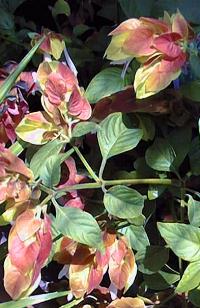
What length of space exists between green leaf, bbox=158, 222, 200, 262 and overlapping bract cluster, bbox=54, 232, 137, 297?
100 millimetres

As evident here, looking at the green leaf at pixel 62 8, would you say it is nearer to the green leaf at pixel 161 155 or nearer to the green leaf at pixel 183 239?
the green leaf at pixel 161 155

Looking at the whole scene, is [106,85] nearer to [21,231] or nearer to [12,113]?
[12,113]

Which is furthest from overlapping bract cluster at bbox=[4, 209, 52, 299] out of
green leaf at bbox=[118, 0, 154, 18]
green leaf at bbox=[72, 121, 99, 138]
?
green leaf at bbox=[118, 0, 154, 18]

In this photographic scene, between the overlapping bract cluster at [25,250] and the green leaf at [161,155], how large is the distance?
20cm

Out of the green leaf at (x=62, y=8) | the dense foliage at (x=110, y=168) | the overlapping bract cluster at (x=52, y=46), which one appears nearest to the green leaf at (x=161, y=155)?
the dense foliage at (x=110, y=168)

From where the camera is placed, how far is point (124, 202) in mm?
957

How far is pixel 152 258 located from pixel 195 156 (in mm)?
162

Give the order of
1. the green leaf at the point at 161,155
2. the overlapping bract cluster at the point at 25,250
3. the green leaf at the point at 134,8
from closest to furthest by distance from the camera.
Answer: the overlapping bract cluster at the point at 25,250
the green leaf at the point at 161,155
the green leaf at the point at 134,8

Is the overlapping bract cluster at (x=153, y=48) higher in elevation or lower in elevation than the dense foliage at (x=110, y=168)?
higher

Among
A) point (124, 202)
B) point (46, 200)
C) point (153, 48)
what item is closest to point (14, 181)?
point (46, 200)

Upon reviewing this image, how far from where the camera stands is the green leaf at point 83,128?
979 mm

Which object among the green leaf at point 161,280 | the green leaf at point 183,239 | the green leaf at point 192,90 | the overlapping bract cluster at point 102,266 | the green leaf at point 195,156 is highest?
→ the green leaf at point 192,90

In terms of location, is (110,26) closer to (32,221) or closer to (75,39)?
(75,39)

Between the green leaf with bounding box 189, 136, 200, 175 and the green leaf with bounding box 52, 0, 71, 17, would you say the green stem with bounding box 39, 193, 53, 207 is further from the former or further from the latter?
the green leaf with bounding box 52, 0, 71, 17
